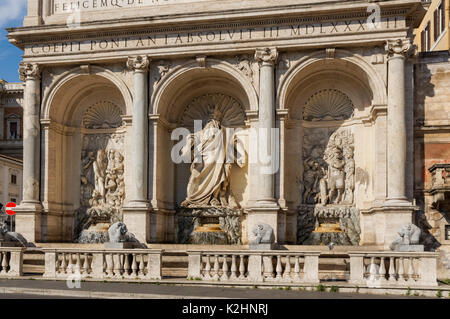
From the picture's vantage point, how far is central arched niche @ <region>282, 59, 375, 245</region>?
21953 millimetres

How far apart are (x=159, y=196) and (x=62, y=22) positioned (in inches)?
339

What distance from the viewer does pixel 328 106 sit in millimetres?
23047

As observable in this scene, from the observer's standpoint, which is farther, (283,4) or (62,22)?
(62,22)

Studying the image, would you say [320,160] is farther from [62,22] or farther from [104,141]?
[62,22]

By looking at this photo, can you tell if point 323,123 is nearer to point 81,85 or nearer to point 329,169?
point 329,169

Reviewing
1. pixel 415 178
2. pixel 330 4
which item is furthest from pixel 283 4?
pixel 415 178

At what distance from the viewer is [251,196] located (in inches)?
864

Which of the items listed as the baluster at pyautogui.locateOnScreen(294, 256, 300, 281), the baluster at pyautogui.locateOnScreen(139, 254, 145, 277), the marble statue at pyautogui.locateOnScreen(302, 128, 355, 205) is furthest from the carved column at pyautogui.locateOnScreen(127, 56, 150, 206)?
the baluster at pyautogui.locateOnScreen(294, 256, 300, 281)

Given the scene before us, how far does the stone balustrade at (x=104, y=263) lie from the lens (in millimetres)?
16328

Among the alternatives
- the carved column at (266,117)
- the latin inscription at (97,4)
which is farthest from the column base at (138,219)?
the latin inscription at (97,4)

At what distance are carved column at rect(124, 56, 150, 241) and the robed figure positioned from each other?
2.21 meters

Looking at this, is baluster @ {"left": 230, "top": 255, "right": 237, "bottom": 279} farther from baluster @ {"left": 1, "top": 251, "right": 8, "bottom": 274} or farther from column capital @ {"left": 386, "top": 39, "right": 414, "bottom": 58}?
column capital @ {"left": 386, "top": 39, "right": 414, "bottom": 58}

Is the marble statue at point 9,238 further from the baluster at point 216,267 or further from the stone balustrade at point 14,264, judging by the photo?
the baluster at point 216,267
